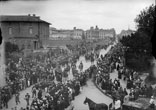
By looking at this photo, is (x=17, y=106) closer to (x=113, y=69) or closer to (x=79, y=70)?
(x=79, y=70)

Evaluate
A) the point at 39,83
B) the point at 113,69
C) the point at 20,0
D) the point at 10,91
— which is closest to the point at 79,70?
the point at 113,69

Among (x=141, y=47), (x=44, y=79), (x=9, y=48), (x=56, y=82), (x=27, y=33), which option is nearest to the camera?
(x=56, y=82)

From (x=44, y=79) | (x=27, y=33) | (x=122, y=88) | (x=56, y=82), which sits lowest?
(x=122, y=88)

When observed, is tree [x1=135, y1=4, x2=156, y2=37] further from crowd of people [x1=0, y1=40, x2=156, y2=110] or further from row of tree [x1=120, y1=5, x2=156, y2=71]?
crowd of people [x1=0, y1=40, x2=156, y2=110]

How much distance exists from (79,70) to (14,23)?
4.10m

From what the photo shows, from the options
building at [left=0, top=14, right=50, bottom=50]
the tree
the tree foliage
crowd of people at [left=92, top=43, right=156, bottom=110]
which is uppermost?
the tree

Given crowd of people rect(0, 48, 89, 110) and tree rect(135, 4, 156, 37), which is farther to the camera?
tree rect(135, 4, 156, 37)

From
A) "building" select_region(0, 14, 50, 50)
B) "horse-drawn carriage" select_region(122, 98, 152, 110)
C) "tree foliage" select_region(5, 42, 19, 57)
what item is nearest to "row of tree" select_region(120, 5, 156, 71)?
"building" select_region(0, 14, 50, 50)

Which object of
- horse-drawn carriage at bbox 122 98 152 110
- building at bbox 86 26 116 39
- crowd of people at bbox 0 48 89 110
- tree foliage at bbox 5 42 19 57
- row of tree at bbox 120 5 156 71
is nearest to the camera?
horse-drawn carriage at bbox 122 98 152 110

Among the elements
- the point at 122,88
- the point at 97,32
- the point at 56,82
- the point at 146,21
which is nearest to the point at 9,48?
the point at 56,82

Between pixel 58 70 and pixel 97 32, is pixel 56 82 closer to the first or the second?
pixel 58 70

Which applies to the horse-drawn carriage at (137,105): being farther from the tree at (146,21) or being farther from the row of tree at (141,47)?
the tree at (146,21)

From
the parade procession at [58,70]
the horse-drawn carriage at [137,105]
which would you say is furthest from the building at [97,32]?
the horse-drawn carriage at [137,105]

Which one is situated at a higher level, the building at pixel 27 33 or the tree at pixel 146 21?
the tree at pixel 146 21
